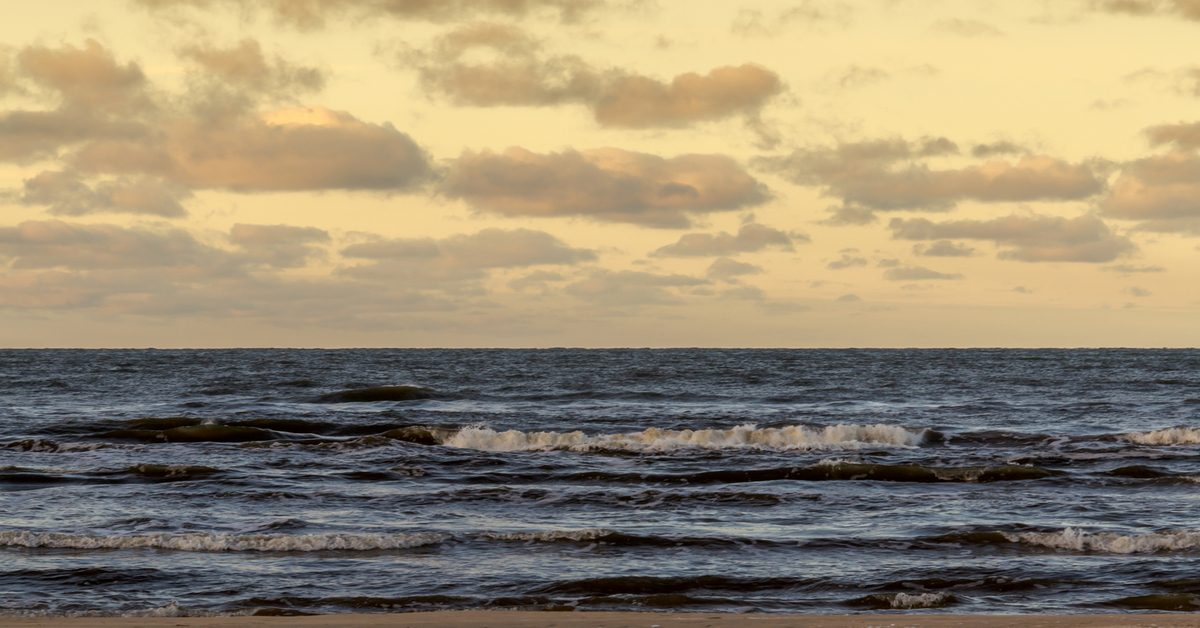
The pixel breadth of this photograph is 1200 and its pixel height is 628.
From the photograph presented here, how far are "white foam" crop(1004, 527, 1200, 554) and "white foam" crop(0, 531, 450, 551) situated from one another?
30.0 feet

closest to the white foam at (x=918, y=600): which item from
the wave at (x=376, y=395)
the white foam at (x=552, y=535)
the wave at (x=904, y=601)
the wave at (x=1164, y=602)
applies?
the wave at (x=904, y=601)

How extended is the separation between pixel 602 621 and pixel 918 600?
13.0ft

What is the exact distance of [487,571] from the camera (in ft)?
43.8

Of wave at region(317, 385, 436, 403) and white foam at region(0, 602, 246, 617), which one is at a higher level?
wave at region(317, 385, 436, 403)

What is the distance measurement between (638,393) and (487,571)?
131 feet

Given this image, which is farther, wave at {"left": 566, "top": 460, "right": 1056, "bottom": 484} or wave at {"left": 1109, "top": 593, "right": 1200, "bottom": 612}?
wave at {"left": 566, "top": 460, "right": 1056, "bottom": 484}

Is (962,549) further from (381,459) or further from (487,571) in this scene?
(381,459)

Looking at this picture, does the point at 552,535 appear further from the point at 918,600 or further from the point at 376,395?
the point at 376,395

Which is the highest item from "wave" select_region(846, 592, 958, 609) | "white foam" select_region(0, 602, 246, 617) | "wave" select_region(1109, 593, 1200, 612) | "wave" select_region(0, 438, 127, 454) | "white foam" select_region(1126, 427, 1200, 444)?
"white foam" select_region(1126, 427, 1200, 444)

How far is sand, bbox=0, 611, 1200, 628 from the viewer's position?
1009 centimetres

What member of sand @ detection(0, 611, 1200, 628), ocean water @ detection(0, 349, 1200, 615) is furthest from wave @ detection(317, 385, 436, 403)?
sand @ detection(0, 611, 1200, 628)

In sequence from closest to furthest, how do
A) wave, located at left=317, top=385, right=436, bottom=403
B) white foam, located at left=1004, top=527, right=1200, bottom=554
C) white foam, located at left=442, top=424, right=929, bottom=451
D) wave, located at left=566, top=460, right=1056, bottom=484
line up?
1. white foam, located at left=1004, top=527, right=1200, bottom=554
2. wave, located at left=566, top=460, right=1056, bottom=484
3. white foam, located at left=442, top=424, right=929, bottom=451
4. wave, located at left=317, top=385, right=436, bottom=403

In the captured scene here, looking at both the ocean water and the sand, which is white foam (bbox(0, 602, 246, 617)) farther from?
the sand

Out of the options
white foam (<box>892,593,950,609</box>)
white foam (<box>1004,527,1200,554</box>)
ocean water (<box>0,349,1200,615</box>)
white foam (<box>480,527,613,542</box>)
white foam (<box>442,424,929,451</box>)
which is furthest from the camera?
white foam (<box>442,424,929,451</box>)
